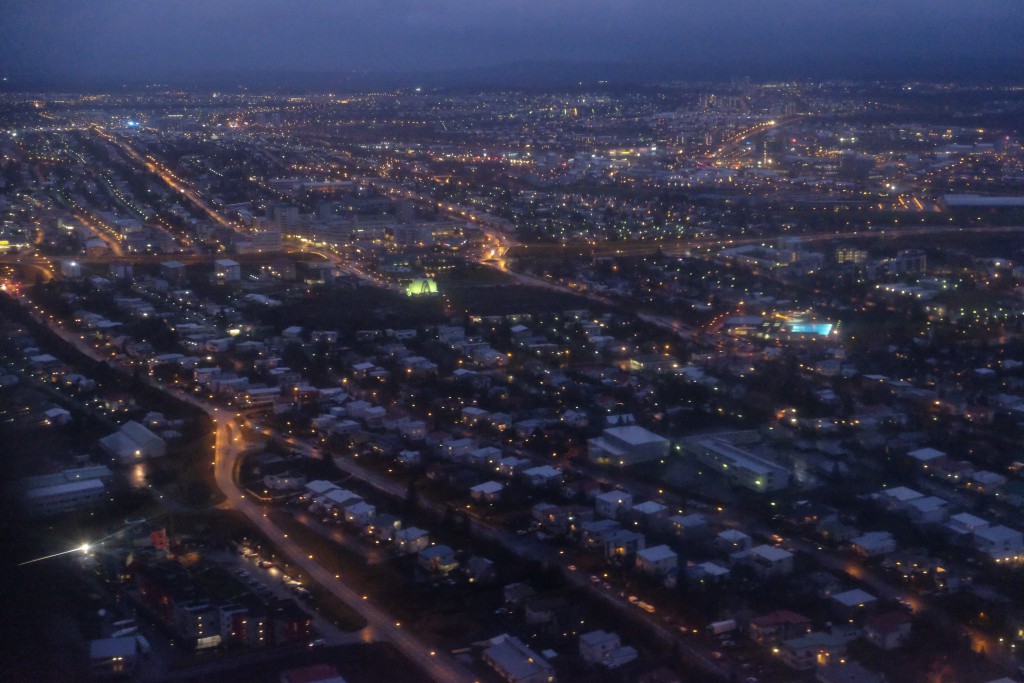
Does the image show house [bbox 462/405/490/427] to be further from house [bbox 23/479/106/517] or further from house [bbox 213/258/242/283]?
house [bbox 213/258/242/283]

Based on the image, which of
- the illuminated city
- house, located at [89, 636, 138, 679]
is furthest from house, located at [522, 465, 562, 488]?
house, located at [89, 636, 138, 679]

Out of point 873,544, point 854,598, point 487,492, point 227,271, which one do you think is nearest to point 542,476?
point 487,492

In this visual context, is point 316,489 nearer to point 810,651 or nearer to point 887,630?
point 810,651

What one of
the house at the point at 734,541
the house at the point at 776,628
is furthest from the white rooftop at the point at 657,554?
the house at the point at 776,628

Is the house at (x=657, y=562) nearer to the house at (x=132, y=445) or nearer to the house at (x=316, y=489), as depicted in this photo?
the house at (x=316, y=489)

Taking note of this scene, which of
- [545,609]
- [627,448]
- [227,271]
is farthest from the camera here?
[227,271]
